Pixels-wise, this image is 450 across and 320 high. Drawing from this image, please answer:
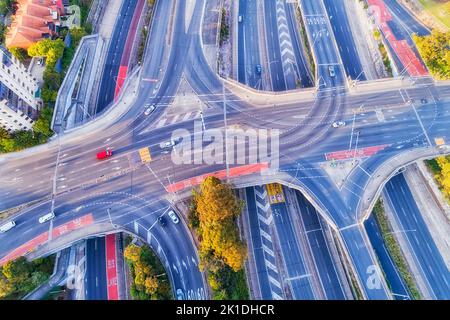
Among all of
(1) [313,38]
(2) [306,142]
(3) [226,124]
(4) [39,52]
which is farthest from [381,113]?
(4) [39,52]

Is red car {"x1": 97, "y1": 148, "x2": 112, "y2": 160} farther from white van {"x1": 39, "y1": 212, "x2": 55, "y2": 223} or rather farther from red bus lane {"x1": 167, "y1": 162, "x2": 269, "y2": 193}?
red bus lane {"x1": 167, "y1": 162, "x2": 269, "y2": 193}

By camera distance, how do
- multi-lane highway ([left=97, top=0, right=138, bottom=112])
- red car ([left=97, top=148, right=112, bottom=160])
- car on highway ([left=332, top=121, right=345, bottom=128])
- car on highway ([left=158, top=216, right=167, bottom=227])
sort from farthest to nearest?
multi-lane highway ([left=97, top=0, right=138, bottom=112]), car on highway ([left=332, top=121, right=345, bottom=128]), red car ([left=97, top=148, right=112, bottom=160]), car on highway ([left=158, top=216, right=167, bottom=227])

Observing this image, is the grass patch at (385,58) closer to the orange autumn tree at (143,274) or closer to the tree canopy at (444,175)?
the tree canopy at (444,175)

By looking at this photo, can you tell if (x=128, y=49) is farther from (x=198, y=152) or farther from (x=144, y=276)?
(x=144, y=276)

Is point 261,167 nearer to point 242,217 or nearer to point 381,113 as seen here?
point 242,217

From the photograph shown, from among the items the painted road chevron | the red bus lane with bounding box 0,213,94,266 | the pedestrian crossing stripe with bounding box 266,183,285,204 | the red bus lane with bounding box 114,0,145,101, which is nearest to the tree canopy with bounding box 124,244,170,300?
the red bus lane with bounding box 0,213,94,266

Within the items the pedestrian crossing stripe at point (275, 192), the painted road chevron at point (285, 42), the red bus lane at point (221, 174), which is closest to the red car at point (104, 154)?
the red bus lane at point (221, 174)

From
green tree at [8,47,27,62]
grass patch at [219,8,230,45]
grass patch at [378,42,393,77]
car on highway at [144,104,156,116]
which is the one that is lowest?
car on highway at [144,104,156,116]
